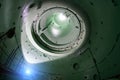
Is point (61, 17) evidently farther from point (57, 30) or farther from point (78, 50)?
point (78, 50)

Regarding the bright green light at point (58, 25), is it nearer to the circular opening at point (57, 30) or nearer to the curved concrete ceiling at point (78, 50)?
the circular opening at point (57, 30)

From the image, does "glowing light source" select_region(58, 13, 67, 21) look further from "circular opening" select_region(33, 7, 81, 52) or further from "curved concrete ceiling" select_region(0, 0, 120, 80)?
"curved concrete ceiling" select_region(0, 0, 120, 80)

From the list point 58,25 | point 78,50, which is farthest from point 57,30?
point 78,50

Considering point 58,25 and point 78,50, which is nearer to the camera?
point 78,50

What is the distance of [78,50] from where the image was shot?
1736mm

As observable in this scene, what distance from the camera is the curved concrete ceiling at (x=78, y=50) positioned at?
1597 mm

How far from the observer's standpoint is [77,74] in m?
1.78

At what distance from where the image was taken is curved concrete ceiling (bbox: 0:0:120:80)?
1.60 metres

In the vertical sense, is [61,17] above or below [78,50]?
above

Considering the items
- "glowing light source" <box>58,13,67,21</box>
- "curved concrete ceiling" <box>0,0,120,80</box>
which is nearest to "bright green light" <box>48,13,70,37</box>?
"glowing light source" <box>58,13,67,21</box>

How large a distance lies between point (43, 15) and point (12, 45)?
0.32 m

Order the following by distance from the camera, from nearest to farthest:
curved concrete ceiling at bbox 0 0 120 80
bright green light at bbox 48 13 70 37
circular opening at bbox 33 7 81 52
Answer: curved concrete ceiling at bbox 0 0 120 80 → circular opening at bbox 33 7 81 52 → bright green light at bbox 48 13 70 37

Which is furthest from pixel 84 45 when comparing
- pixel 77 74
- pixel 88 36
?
pixel 77 74

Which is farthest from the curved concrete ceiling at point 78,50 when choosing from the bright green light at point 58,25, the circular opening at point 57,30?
the bright green light at point 58,25
